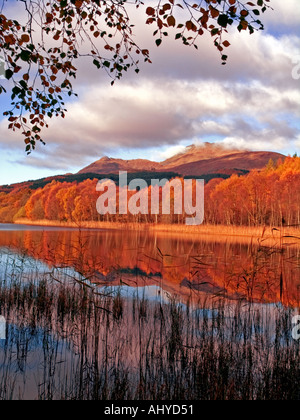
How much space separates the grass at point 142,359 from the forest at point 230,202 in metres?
20.6

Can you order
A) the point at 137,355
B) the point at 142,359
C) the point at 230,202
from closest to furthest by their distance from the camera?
the point at 142,359
the point at 137,355
the point at 230,202

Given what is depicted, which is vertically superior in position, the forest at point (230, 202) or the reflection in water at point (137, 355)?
the forest at point (230, 202)

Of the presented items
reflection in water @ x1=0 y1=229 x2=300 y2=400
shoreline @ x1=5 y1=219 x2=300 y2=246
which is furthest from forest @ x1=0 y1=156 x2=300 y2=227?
reflection in water @ x1=0 y1=229 x2=300 y2=400

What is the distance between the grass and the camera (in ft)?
14.3

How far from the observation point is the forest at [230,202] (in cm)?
5276

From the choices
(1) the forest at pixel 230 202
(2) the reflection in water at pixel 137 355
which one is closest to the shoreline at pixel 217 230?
(1) the forest at pixel 230 202

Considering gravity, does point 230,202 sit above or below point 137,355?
above

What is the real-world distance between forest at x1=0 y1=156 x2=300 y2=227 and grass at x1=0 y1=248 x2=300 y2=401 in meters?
20.6

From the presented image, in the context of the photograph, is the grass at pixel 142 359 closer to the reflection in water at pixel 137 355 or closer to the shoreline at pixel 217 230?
the reflection in water at pixel 137 355

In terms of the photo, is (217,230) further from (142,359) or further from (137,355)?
(142,359)

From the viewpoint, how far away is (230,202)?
6181 cm

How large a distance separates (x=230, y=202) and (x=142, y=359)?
58590 mm

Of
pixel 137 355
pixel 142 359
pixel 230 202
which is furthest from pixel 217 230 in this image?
pixel 142 359
